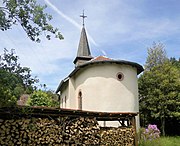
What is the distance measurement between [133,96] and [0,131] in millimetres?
10322

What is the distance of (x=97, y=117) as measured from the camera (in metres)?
10.5

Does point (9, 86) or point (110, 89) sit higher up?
point (110, 89)

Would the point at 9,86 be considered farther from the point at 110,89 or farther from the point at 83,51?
the point at 83,51

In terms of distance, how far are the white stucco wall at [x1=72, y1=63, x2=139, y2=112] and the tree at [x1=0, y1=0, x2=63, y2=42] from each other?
420 inches

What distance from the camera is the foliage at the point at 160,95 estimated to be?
21.2 metres

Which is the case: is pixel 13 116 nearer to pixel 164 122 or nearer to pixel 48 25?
pixel 48 25

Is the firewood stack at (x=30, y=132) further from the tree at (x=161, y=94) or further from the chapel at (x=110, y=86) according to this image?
the tree at (x=161, y=94)

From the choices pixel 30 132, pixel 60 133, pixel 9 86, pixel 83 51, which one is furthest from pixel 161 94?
pixel 9 86

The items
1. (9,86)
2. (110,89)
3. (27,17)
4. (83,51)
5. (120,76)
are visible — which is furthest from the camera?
(83,51)

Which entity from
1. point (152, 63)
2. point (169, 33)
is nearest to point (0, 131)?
point (169, 33)

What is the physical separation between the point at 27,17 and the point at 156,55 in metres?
23.2

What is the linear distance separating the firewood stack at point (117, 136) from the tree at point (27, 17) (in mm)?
5926

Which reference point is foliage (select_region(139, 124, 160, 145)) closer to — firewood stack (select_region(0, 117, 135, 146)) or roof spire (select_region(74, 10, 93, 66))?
firewood stack (select_region(0, 117, 135, 146))

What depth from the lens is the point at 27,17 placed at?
582 centimetres
